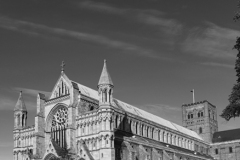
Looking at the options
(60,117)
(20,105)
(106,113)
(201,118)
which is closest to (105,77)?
(106,113)

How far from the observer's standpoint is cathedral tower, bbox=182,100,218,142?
4806 inches

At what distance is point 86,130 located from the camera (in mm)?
69500

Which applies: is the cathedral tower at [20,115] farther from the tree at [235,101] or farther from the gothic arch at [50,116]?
the tree at [235,101]

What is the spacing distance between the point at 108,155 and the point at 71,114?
37.2 ft

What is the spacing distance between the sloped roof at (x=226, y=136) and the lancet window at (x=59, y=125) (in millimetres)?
58919

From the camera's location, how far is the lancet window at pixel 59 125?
2889 inches

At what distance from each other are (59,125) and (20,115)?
1078 cm

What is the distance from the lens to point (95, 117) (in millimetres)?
68875

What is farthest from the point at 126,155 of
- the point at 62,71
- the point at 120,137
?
Result: the point at 62,71

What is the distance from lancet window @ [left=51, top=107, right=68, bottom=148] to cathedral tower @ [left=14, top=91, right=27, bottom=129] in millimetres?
8481

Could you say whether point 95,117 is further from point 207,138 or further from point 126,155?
point 207,138

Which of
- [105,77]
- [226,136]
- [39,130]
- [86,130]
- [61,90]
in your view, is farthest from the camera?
[226,136]

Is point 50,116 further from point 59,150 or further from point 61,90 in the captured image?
point 59,150

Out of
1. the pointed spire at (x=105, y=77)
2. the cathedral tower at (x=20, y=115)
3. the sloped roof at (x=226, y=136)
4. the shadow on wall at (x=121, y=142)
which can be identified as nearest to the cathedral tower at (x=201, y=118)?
the sloped roof at (x=226, y=136)
